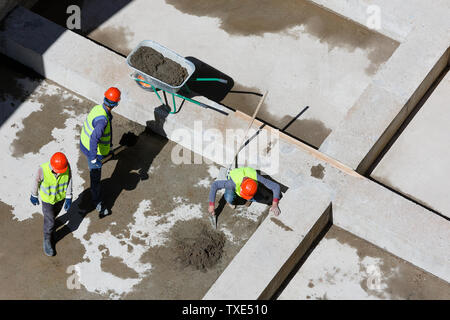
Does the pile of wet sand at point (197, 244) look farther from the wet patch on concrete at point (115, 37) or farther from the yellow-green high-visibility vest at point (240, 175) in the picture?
the wet patch on concrete at point (115, 37)

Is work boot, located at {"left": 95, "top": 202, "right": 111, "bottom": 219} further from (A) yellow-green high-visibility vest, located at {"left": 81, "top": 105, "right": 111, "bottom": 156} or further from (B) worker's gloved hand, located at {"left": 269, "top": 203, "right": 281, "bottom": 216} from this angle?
(B) worker's gloved hand, located at {"left": 269, "top": 203, "right": 281, "bottom": 216}

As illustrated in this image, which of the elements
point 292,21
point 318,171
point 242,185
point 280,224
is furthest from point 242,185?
point 292,21

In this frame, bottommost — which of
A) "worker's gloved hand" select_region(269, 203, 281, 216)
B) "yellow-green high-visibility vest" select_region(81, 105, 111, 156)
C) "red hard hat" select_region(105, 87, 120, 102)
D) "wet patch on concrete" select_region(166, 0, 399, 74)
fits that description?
"worker's gloved hand" select_region(269, 203, 281, 216)

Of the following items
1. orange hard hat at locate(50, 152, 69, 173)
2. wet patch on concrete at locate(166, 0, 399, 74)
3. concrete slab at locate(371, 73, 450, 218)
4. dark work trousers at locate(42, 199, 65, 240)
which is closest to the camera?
orange hard hat at locate(50, 152, 69, 173)

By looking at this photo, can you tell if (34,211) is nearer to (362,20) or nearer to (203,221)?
(203,221)

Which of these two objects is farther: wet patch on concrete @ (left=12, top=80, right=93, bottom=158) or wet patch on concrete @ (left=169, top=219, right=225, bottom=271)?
wet patch on concrete @ (left=12, top=80, right=93, bottom=158)

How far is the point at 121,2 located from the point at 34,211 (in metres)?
4.35

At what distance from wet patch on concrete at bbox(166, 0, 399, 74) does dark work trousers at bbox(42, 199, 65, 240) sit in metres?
4.51

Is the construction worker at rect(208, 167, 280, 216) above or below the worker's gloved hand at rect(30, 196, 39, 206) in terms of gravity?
above

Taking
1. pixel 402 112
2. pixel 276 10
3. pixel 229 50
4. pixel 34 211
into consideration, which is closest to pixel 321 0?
pixel 276 10

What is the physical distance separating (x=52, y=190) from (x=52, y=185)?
0.24 ft

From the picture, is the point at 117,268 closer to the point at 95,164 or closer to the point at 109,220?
the point at 109,220

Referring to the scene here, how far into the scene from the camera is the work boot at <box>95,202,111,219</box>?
10604 millimetres

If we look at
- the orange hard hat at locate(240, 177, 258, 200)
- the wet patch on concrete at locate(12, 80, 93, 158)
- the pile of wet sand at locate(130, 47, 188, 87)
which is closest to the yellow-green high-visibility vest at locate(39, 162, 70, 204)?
the wet patch on concrete at locate(12, 80, 93, 158)
